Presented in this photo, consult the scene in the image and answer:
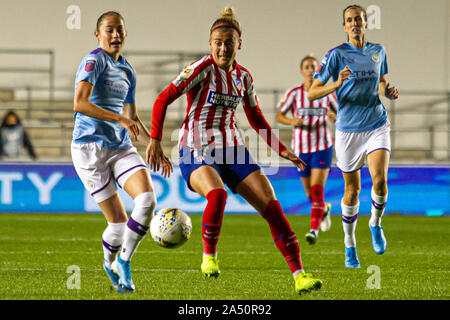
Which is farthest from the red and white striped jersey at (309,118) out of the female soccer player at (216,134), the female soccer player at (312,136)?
the female soccer player at (216,134)

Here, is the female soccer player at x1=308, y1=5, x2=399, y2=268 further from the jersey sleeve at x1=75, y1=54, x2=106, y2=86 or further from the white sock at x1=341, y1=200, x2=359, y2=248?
the jersey sleeve at x1=75, y1=54, x2=106, y2=86

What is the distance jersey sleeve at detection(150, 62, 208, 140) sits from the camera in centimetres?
503

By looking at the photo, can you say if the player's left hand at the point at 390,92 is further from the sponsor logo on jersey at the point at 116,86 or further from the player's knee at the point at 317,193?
the sponsor logo on jersey at the point at 116,86

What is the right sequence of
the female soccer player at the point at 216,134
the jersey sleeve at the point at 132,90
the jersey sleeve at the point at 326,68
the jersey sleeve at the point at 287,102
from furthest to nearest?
the jersey sleeve at the point at 287,102 < the jersey sleeve at the point at 326,68 < the jersey sleeve at the point at 132,90 < the female soccer player at the point at 216,134

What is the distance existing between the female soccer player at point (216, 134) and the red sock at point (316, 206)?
3830 millimetres

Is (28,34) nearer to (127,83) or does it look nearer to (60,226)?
(60,226)

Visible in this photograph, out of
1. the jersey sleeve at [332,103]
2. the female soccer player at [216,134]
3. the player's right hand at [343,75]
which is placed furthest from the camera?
the jersey sleeve at [332,103]

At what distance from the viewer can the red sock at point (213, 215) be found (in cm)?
517

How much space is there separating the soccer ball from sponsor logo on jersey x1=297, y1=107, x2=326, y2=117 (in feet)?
16.2

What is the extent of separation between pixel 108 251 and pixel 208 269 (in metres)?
0.69

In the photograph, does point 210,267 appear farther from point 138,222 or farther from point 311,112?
point 311,112

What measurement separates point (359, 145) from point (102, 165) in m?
2.72

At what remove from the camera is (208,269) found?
210 inches
